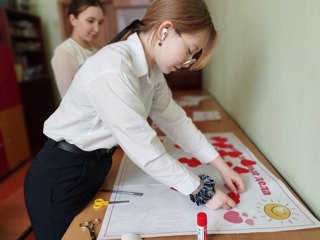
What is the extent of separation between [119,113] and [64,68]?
2.55 ft

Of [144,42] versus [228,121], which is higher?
[144,42]

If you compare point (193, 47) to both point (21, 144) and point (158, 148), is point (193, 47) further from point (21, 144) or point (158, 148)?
point (21, 144)

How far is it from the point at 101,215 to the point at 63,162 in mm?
171

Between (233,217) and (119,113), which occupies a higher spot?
(119,113)

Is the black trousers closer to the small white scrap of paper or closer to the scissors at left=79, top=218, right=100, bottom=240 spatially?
the scissors at left=79, top=218, right=100, bottom=240

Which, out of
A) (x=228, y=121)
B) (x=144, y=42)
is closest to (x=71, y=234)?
(x=144, y=42)

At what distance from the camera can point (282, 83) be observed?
0.79 meters

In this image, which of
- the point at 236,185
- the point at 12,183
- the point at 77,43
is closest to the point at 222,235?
the point at 236,185

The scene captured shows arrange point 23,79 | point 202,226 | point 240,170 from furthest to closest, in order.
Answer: point 23,79 → point 240,170 → point 202,226

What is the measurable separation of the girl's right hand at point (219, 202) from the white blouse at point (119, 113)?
0.06 metres

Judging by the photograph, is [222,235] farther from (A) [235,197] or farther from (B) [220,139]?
(B) [220,139]

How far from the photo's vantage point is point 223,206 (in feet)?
2.10

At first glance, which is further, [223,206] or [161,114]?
[161,114]

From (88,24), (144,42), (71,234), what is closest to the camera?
(71,234)
